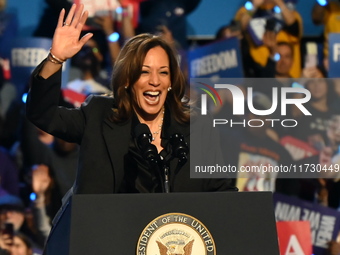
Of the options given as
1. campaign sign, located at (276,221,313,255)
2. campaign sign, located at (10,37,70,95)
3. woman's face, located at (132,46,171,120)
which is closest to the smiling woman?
woman's face, located at (132,46,171,120)

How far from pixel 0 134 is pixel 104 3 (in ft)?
3.39

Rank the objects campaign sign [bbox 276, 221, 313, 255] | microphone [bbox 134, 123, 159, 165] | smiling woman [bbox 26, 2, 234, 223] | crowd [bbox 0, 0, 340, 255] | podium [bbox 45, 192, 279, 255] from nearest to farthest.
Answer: podium [bbox 45, 192, 279, 255], microphone [bbox 134, 123, 159, 165], smiling woman [bbox 26, 2, 234, 223], campaign sign [bbox 276, 221, 313, 255], crowd [bbox 0, 0, 340, 255]

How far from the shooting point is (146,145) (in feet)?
6.31

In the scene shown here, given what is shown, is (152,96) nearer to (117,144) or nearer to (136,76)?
(136,76)

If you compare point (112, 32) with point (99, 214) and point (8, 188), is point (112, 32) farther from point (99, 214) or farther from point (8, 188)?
point (99, 214)

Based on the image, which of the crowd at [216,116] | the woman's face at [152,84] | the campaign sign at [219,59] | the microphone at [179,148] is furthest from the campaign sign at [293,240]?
the microphone at [179,148]

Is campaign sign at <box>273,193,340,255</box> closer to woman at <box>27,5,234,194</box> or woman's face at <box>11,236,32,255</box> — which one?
woman's face at <box>11,236,32,255</box>

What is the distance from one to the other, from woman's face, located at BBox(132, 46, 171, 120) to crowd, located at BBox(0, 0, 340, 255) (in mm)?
1769

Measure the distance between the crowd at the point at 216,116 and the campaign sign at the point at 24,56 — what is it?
2.0 inches

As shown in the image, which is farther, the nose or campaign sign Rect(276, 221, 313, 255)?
campaign sign Rect(276, 221, 313, 255)

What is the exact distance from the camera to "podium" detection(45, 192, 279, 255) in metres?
1.71

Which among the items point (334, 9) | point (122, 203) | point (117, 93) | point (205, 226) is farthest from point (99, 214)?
point (334, 9)

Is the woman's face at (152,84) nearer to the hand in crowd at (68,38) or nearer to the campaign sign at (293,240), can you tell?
the hand in crowd at (68,38)

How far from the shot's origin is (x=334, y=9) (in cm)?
456
